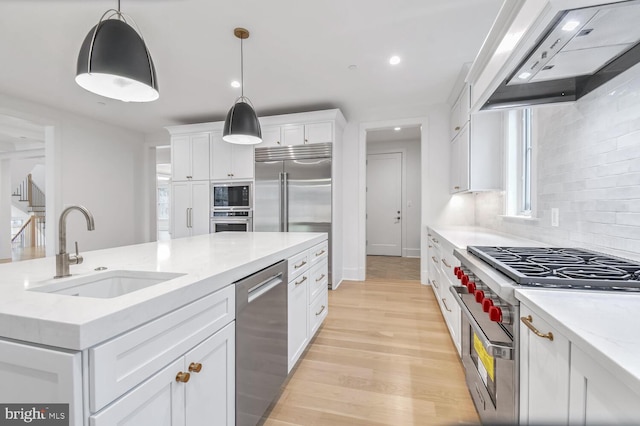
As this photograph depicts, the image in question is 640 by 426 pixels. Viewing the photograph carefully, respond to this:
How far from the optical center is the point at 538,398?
2.78ft

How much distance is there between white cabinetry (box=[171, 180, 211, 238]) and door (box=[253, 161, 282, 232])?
35.8 inches

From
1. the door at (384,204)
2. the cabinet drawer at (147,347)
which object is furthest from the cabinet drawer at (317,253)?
the door at (384,204)

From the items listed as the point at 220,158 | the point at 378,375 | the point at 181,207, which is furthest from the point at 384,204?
the point at 378,375

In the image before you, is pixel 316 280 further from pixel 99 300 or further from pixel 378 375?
pixel 99 300

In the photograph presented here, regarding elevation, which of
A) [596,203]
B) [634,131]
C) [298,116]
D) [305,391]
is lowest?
[305,391]

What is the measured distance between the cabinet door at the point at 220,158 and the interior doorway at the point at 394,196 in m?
3.14

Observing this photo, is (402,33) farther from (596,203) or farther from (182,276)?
(182,276)

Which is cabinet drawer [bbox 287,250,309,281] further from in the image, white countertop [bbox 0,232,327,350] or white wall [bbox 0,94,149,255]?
white wall [bbox 0,94,149,255]

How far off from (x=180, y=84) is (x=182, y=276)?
325 centimetres

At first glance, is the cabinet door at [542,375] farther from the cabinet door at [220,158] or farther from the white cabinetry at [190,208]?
the white cabinetry at [190,208]

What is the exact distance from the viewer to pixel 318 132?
12.6 feet

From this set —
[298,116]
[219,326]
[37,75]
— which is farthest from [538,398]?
[37,75]

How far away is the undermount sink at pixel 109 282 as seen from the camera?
981 mm

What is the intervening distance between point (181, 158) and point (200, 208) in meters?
0.91
